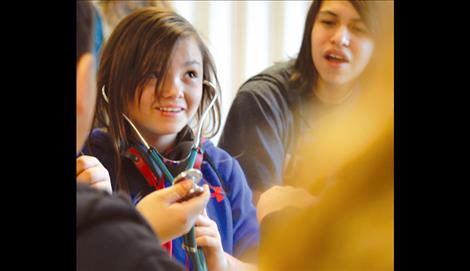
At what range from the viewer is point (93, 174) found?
2.68 ft

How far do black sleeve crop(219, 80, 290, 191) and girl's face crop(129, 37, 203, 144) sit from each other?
0.05 m

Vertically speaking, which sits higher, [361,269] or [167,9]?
[167,9]

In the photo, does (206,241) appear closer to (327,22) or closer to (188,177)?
(188,177)

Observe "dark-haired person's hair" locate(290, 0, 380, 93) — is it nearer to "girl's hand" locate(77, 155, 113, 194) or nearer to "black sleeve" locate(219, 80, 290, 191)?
"black sleeve" locate(219, 80, 290, 191)

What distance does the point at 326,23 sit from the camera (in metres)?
0.86

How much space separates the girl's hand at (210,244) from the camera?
2.73 feet

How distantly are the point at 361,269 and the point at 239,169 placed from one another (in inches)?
7.3

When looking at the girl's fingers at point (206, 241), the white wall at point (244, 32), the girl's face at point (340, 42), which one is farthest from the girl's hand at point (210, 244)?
the girl's face at point (340, 42)

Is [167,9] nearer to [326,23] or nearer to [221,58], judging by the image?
[221,58]

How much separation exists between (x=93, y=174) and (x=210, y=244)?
15 centimetres

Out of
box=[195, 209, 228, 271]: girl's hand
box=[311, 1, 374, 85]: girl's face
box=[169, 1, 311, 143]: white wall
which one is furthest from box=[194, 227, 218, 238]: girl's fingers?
box=[311, 1, 374, 85]: girl's face

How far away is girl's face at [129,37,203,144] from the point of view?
836 mm

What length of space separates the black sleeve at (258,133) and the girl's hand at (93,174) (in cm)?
14
